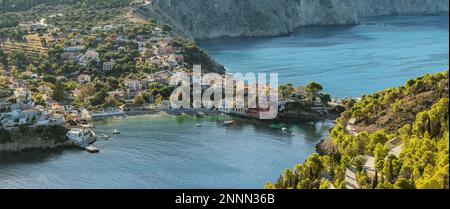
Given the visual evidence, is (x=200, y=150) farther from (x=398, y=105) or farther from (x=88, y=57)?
(x=88, y=57)

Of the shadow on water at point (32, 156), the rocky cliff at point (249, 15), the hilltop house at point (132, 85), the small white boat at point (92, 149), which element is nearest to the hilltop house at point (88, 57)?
the hilltop house at point (132, 85)

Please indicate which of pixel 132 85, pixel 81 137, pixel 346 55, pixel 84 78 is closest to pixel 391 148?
pixel 81 137

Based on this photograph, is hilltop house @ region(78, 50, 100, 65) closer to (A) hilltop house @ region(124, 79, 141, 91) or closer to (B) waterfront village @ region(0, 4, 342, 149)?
(B) waterfront village @ region(0, 4, 342, 149)

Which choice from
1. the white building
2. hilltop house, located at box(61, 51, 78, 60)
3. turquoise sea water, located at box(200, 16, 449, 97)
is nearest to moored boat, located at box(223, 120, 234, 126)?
turquoise sea water, located at box(200, 16, 449, 97)

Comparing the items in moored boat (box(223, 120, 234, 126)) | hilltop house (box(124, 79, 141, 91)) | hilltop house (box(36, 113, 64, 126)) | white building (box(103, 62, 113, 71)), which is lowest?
moored boat (box(223, 120, 234, 126))

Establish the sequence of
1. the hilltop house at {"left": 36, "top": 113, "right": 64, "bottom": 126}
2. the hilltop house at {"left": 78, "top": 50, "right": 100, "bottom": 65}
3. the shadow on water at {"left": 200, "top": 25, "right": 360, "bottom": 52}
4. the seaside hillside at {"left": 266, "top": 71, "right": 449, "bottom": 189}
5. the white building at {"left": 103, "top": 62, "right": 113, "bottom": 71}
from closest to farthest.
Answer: the seaside hillside at {"left": 266, "top": 71, "right": 449, "bottom": 189}
the hilltop house at {"left": 36, "top": 113, "right": 64, "bottom": 126}
the white building at {"left": 103, "top": 62, "right": 113, "bottom": 71}
the hilltop house at {"left": 78, "top": 50, "right": 100, "bottom": 65}
the shadow on water at {"left": 200, "top": 25, "right": 360, "bottom": 52}

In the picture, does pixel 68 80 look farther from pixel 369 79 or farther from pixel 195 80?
pixel 369 79

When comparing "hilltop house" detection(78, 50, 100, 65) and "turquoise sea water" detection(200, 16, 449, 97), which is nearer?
"hilltop house" detection(78, 50, 100, 65)
